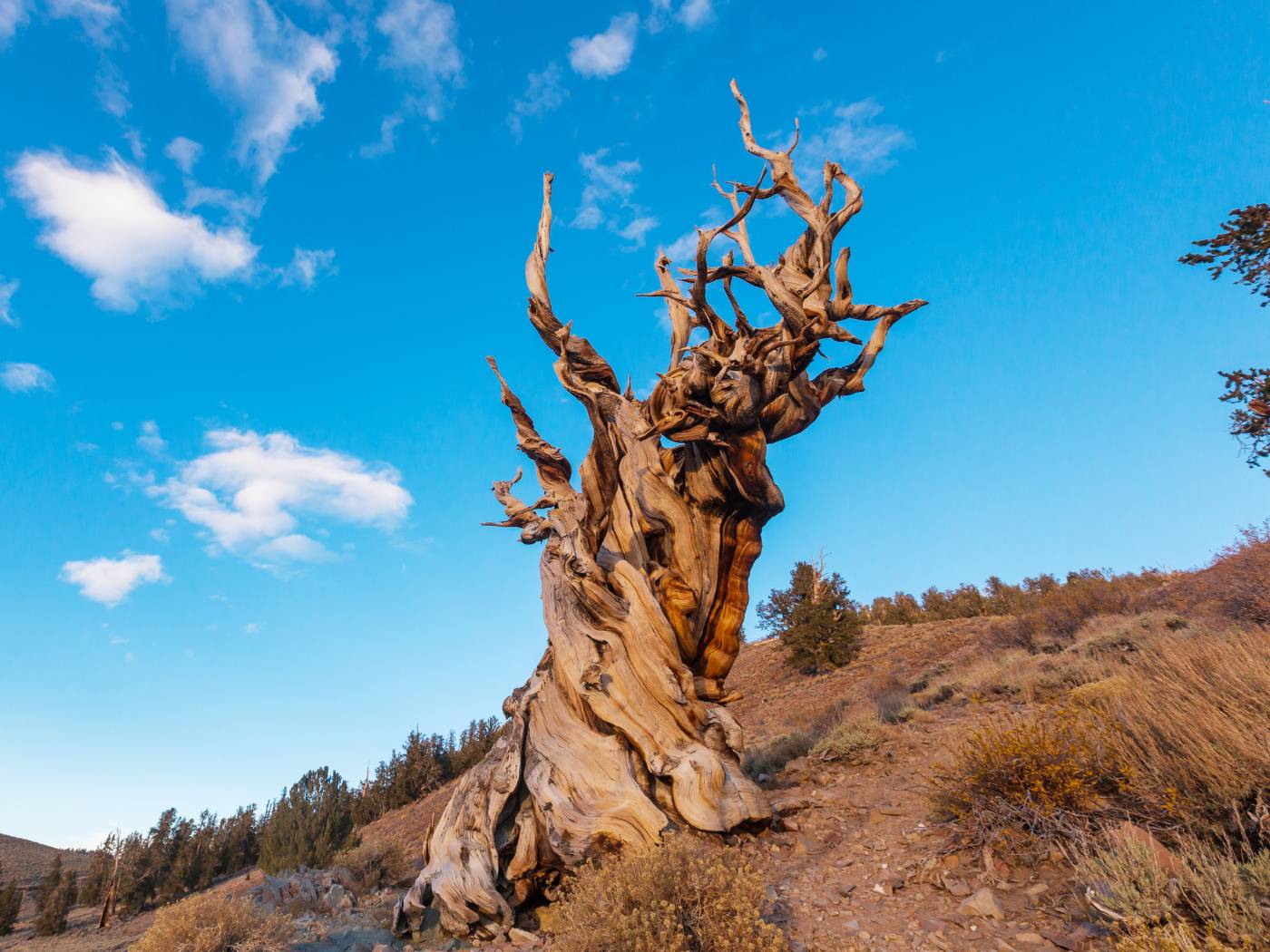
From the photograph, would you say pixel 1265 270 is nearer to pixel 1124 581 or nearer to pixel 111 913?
pixel 1124 581

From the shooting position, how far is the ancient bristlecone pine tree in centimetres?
630

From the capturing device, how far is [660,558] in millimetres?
8523

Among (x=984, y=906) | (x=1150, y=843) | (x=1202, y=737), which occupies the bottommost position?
(x=984, y=906)

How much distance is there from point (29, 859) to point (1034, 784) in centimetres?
4085

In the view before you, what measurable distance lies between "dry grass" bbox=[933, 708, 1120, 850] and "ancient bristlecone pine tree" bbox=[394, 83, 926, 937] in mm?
1858

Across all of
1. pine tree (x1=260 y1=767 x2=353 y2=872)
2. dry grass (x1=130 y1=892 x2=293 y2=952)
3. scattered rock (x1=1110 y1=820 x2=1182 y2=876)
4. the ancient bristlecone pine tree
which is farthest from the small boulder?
pine tree (x1=260 y1=767 x2=353 y2=872)

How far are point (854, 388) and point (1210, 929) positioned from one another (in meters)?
6.23

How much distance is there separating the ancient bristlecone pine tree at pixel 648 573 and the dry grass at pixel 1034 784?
186 cm

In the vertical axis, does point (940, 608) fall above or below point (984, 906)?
above

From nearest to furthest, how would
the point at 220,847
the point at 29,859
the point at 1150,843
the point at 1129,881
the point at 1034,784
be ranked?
the point at 1129,881 < the point at 1150,843 < the point at 1034,784 < the point at 220,847 < the point at 29,859

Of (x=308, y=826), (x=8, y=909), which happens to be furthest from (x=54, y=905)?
(x=308, y=826)

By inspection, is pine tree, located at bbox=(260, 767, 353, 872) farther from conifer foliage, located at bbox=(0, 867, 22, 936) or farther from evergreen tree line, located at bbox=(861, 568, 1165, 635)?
evergreen tree line, located at bbox=(861, 568, 1165, 635)

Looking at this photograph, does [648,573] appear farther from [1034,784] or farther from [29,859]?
[29,859]

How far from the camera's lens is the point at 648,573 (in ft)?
26.6
